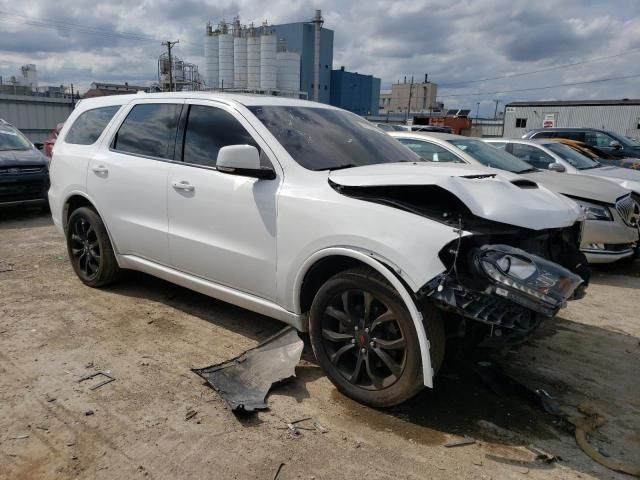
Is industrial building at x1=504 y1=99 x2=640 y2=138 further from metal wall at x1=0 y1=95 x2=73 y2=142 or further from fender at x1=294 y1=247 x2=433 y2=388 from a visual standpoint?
fender at x1=294 y1=247 x2=433 y2=388

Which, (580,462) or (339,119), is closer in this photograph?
(580,462)

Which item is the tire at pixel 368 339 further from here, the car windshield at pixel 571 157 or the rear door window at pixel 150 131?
the car windshield at pixel 571 157

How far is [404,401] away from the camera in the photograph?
116 inches

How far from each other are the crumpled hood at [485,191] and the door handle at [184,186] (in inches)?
47.0

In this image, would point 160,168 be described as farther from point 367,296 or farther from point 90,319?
point 367,296

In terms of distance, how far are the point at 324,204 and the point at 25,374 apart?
233 cm

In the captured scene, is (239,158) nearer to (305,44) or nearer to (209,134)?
(209,134)

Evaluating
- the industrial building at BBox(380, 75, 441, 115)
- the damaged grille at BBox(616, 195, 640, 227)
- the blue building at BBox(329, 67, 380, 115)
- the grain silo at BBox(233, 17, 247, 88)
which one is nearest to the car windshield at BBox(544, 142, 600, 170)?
the damaged grille at BBox(616, 195, 640, 227)

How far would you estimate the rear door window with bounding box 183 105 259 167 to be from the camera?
380 centimetres

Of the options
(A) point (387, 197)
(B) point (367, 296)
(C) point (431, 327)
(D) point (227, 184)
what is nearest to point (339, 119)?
(D) point (227, 184)

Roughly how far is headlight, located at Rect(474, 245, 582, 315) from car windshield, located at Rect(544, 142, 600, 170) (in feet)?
20.4

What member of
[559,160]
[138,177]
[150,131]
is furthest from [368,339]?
[559,160]

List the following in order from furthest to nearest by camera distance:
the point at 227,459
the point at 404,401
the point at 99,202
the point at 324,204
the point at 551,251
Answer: the point at 99,202 → the point at 551,251 → the point at 324,204 → the point at 404,401 → the point at 227,459

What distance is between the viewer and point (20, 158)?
919cm
